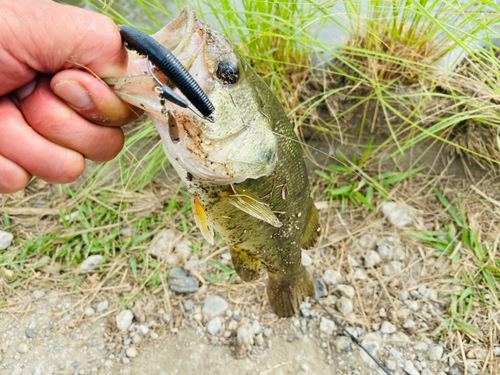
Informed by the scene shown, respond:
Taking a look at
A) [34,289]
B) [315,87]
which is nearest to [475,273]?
[315,87]

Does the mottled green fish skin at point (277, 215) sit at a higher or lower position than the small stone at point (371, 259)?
higher

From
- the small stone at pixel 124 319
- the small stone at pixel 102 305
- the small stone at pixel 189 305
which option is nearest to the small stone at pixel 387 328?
the small stone at pixel 189 305

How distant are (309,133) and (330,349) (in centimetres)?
155

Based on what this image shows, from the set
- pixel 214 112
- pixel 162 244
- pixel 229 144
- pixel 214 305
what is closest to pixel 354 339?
pixel 214 305

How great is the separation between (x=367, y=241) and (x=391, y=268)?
0.24 metres

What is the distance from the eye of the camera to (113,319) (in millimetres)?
2090

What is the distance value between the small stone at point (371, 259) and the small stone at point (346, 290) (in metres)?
0.23

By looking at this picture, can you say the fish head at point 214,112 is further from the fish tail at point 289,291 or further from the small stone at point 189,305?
the small stone at point 189,305

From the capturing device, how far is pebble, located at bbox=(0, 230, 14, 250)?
231 centimetres

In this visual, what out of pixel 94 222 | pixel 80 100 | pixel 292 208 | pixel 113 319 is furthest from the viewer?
pixel 94 222

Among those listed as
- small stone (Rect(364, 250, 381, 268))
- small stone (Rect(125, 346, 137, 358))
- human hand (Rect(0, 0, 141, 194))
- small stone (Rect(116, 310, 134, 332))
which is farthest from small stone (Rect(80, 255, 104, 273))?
small stone (Rect(364, 250, 381, 268))

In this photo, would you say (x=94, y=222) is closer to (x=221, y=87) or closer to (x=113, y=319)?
(x=113, y=319)

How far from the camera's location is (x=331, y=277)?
7.48 ft

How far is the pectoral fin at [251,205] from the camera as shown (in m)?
1.28
